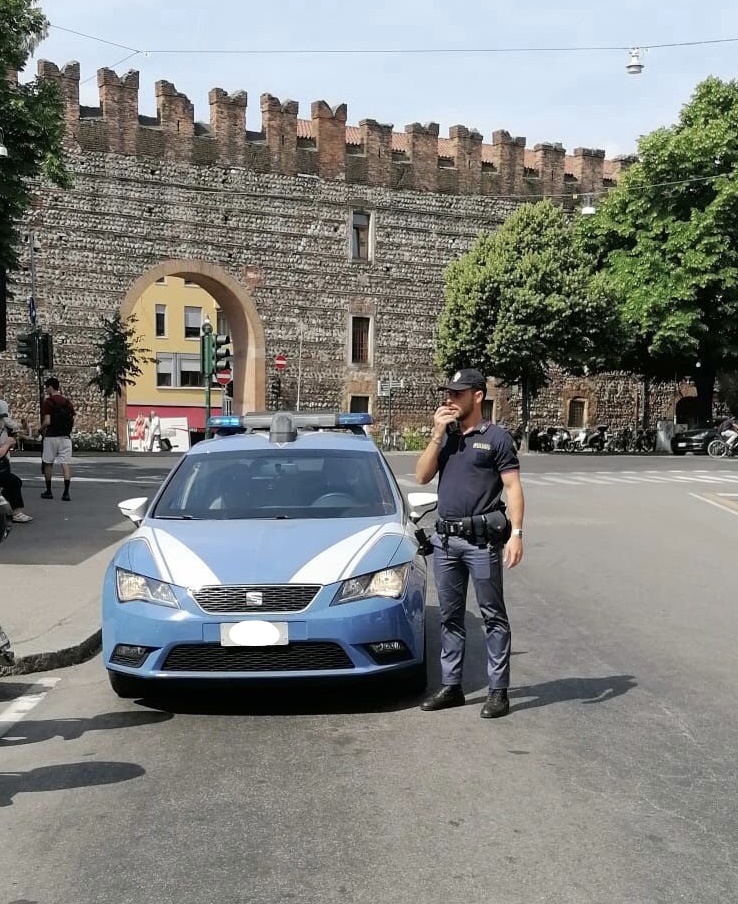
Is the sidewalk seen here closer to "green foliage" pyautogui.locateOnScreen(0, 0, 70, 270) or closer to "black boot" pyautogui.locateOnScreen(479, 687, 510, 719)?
"black boot" pyautogui.locateOnScreen(479, 687, 510, 719)

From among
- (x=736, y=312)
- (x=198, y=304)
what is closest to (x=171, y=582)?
(x=736, y=312)

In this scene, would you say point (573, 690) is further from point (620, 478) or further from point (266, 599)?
point (620, 478)

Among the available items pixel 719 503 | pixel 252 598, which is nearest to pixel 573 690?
pixel 252 598

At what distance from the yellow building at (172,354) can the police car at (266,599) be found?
191 feet

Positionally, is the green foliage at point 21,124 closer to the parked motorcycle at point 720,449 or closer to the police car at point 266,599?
the police car at point 266,599

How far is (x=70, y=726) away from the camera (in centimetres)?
605

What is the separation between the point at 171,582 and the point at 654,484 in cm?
2228

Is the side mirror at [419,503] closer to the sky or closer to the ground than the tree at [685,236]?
closer to the ground

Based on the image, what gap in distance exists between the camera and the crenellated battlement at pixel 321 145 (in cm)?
4531

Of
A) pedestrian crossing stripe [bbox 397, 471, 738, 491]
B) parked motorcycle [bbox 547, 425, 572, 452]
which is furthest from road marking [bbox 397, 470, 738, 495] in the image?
parked motorcycle [bbox 547, 425, 572, 452]

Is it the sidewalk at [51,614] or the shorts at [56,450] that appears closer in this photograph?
the sidewalk at [51,614]

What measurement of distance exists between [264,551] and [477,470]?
3.89 ft

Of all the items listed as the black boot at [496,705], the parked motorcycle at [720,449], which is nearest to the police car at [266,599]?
the black boot at [496,705]

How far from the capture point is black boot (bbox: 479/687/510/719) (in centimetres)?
613
